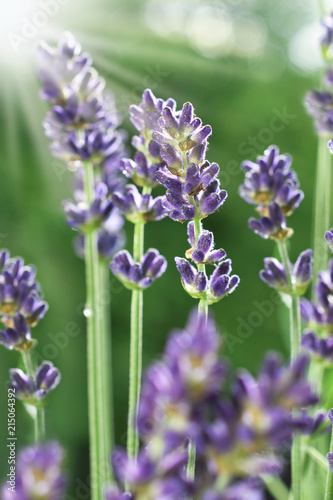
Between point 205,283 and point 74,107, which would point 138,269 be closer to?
point 205,283

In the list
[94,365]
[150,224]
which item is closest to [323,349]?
[94,365]

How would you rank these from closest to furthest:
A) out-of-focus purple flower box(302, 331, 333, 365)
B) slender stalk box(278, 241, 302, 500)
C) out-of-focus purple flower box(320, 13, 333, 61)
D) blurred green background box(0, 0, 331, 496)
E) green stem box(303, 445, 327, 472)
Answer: out-of-focus purple flower box(302, 331, 333, 365) → slender stalk box(278, 241, 302, 500) → green stem box(303, 445, 327, 472) → out-of-focus purple flower box(320, 13, 333, 61) → blurred green background box(0, 0, 331, 496)

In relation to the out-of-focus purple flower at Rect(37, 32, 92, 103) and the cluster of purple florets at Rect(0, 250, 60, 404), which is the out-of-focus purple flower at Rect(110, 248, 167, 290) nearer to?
the cluster of purple florets at Rect(0, 250, 60, 404)

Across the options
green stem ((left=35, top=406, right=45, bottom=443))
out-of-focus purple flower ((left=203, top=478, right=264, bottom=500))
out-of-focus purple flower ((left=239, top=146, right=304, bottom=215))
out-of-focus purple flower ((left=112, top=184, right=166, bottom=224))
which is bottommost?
green stem ((left=35, top=406, right=45, bottom=443))

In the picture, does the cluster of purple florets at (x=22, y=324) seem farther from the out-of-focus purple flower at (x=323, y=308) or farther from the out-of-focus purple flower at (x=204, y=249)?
the out-of-focus purple flower at (x=323, y=308)
